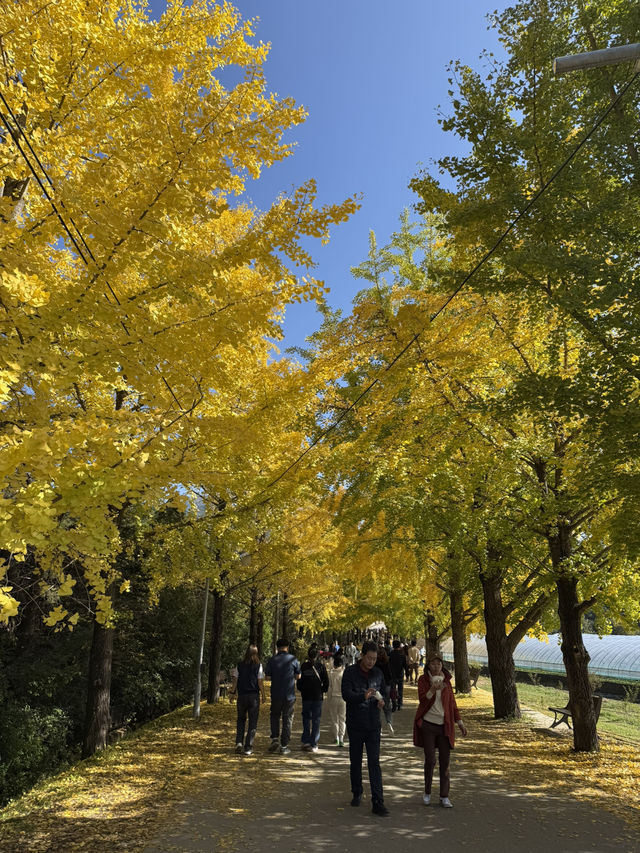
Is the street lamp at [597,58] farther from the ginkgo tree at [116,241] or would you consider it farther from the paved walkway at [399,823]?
the paved walkway at [399,823]

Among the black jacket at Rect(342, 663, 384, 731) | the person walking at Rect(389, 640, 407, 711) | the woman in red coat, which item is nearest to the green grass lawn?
the person walking at Rect(389, 640, 407, 711)

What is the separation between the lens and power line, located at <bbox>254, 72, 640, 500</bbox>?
5.20 meters

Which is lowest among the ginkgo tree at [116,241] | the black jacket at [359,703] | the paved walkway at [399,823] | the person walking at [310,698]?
the paved walkway at [399,823]

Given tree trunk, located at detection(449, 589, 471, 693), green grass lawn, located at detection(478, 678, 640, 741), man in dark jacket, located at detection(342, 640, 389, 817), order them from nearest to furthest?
man in dark jacket, located at detection(342, 640, 389, 817), green grass lawn, located at detection(478, 678, 640, 741), tree trunk, located at detection(449, 589, 471, 693)

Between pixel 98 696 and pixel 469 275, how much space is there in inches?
A: 338

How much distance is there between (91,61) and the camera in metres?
4.71

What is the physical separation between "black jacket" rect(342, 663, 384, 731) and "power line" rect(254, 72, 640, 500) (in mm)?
3494

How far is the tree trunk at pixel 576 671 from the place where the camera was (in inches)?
345

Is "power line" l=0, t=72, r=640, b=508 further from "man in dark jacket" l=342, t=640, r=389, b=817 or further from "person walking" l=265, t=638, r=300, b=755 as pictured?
"man in dark jacket" l=342, t=640, r=389, b=817

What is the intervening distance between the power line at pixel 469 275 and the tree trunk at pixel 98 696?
12.1ft

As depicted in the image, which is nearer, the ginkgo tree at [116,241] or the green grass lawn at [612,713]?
the ginkgo tree at [116,241]

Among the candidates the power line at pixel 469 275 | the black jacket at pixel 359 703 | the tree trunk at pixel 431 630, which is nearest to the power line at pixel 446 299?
the power line at pixel 469 275

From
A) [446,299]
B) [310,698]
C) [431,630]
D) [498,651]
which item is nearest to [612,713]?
[498,651]

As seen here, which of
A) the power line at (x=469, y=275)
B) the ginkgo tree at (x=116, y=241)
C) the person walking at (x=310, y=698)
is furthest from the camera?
the person walking at (x=310, y=698)
